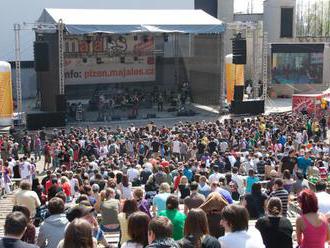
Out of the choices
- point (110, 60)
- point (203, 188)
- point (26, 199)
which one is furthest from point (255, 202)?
point (110, 60)

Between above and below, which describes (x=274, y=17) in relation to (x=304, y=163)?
above

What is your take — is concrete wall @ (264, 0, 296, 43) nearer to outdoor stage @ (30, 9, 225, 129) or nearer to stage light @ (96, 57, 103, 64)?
outdoor stage @ (30, 9, 225, 129)

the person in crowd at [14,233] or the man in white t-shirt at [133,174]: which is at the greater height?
the person in crowd at [14,233]

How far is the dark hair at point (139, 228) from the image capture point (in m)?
4.65

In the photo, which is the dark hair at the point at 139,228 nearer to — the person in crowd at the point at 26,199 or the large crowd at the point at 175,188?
the large crowd at the point at 175,188

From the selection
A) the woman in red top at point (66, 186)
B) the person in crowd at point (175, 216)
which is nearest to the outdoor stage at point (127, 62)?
the woman in red top at point (66, 186)

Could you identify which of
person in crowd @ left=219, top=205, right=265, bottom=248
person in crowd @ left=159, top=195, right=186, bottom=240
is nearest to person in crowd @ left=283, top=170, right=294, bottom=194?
person in crowd @ left=159, top=195, right=186, bottom=240

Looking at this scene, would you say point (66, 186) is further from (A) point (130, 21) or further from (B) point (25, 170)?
(A) point (130, 21)

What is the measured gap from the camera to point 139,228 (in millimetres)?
4652

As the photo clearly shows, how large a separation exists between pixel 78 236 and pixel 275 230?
1998mm

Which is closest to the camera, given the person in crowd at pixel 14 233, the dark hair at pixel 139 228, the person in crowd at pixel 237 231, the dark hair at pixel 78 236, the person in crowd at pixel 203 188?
the dark hair at pixel 78 236

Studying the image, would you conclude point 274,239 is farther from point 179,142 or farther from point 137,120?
point 137,120

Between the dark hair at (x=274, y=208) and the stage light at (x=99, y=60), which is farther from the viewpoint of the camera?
the stage light at (x=99, y=60)

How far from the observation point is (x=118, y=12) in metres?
27.0
